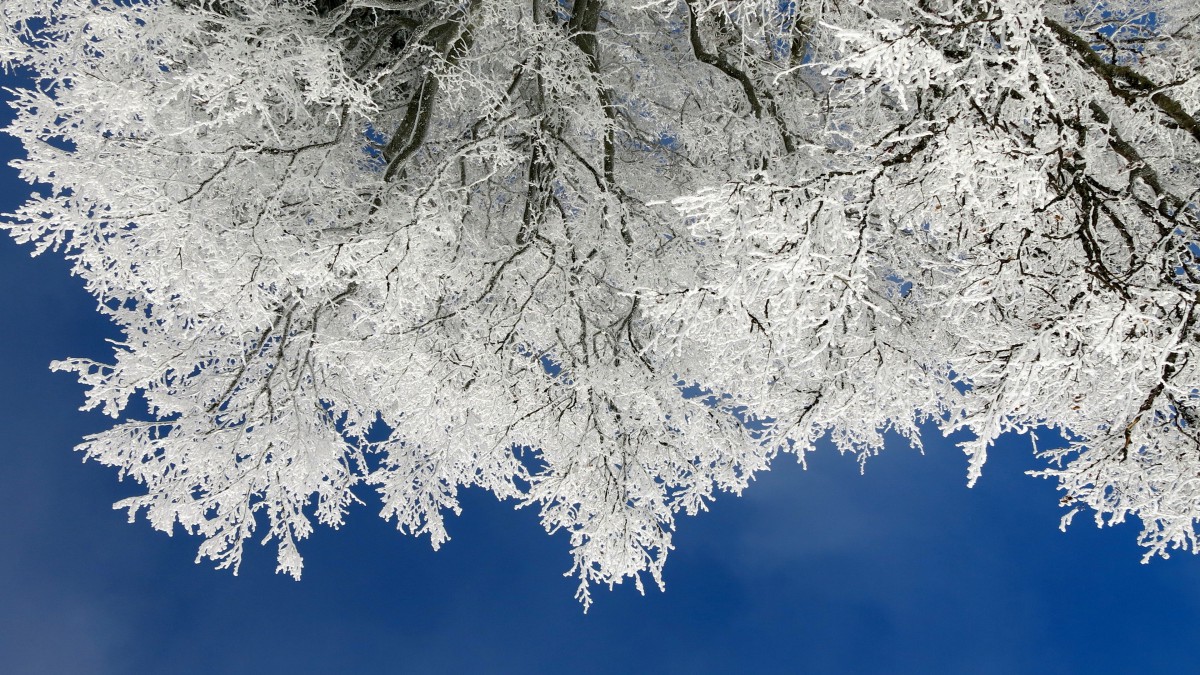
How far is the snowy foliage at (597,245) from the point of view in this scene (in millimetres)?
3143

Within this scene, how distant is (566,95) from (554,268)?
4.35 ft

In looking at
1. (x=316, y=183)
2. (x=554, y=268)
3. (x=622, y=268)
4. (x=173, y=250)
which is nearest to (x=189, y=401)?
(x=173, y=250)

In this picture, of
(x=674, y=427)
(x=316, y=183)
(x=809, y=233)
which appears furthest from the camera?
(x=674, y=427)

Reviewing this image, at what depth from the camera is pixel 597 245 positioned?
594 centimetres

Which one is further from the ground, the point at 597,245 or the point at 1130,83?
the point at 597,245

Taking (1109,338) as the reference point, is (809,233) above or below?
above

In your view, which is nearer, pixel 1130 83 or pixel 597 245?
pixel 1130 83

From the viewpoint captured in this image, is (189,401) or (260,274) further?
(189,401)

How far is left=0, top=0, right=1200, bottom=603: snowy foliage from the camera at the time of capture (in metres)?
3.14

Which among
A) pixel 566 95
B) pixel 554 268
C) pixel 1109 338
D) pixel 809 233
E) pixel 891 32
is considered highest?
pixel 566 95

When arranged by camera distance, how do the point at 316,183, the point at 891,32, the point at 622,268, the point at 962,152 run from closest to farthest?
the point at 891,32 < the point at 962,152 < the point at 316,183 < the point at 622,268

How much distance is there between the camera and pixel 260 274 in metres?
4.98

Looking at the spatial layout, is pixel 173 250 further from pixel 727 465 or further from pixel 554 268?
pixel 727 465

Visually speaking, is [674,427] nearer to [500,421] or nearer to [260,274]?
[500,421]
